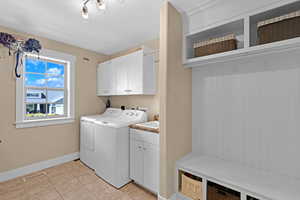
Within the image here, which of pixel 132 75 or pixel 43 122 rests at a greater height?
pixel 132 75

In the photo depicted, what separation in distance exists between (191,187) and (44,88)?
119 inches

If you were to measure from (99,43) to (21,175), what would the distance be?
2.72 metres

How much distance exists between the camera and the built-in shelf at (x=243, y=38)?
1.20 meters

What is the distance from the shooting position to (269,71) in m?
1.43

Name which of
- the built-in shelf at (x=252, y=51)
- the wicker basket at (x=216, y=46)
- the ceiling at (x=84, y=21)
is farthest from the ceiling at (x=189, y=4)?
the built-in shelf at (x=252, y=51)

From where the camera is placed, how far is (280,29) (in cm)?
A: 121

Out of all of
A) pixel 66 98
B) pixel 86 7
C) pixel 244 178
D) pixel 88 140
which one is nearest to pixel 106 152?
pixel 88 140

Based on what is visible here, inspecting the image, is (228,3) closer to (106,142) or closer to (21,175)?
(106,142)

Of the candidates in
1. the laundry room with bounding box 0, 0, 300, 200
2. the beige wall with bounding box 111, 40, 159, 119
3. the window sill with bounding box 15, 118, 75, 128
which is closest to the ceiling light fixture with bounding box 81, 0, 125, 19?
the laundry room with bounding box 0, 0, 300, 200

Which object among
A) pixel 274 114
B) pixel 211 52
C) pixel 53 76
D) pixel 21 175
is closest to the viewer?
pixel 274 114

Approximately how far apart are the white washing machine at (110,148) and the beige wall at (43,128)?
0.61 m

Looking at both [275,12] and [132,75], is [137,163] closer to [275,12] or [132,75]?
[132,75]

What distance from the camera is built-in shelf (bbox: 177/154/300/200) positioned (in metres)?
1.11

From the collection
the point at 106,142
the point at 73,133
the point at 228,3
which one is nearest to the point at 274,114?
the point at 228,3
